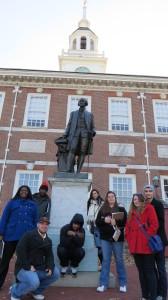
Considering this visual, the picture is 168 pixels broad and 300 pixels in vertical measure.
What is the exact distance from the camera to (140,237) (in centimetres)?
386

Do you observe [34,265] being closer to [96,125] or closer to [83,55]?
[96,125]

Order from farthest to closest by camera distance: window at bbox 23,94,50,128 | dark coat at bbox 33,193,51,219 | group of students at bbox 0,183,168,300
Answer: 1. window at bbox 23,94,50,128
2. dark coat at bbox 33,193,51,219
3. group of students at bbox 0,183,168,300

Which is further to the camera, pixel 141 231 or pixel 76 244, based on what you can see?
pixel 76 244

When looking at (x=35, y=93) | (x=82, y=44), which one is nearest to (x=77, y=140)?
(x=35, y=93)

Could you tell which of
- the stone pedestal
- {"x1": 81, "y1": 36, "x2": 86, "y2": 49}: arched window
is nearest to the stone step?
the stone pedestal

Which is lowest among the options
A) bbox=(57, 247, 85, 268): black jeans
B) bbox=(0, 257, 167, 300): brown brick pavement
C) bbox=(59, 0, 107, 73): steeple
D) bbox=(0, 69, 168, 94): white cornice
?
bbox=(0, 257, 167, 300): brown brick pavement

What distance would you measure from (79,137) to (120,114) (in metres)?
9.47

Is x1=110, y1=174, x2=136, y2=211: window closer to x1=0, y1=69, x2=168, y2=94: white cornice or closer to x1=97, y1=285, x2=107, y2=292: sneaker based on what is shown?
x1=0, y1=69, x2=168, y2=94: white cornice

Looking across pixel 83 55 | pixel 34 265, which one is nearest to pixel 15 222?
pixel 34 265

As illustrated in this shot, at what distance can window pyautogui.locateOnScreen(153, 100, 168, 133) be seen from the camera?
598 inches

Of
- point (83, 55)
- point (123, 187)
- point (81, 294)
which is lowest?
point (81, 294)

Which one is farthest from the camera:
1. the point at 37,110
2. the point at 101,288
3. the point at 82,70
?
the point at 82,70

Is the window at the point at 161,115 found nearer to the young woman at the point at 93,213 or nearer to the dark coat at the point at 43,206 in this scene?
the young woman at the point at 93,213

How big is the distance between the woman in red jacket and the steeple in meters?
22.9
